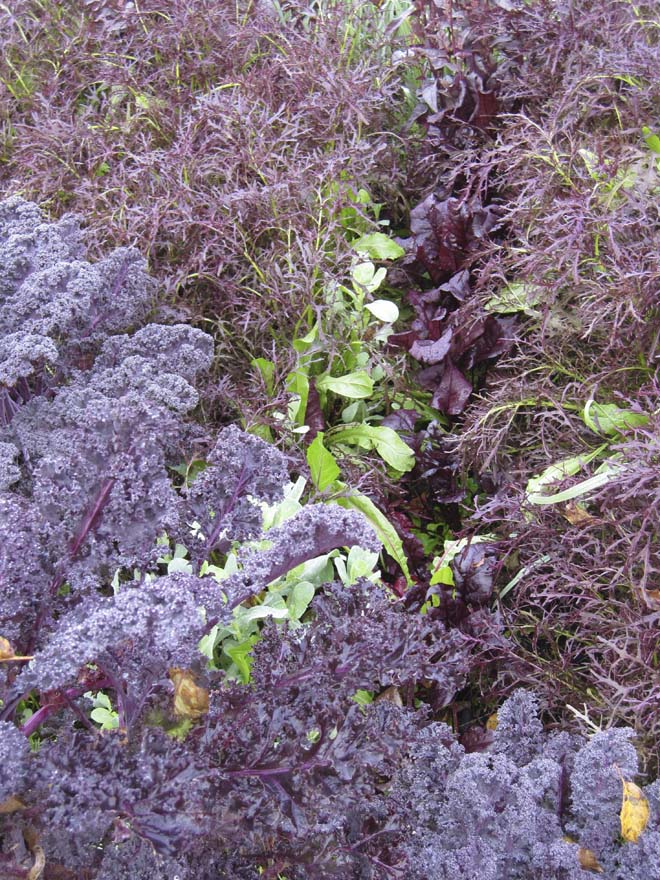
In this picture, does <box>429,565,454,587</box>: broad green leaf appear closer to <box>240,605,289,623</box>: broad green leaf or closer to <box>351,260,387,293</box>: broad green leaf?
<box>240,605,289,623</box>: broad green leaf

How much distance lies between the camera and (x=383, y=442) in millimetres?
2039

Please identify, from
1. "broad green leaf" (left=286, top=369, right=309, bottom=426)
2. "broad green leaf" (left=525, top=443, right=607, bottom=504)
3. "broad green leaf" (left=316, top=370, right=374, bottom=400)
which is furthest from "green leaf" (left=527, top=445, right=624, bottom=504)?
"broad green leaf" (left=286, top=369, right=309, bottom=426)

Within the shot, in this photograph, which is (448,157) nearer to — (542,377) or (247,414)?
(542,377)

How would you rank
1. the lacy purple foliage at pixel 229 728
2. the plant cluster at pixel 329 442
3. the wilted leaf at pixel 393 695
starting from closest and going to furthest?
the lacy purple foliage at pixel 229 728, the plant cluster at pixel 329 442, the wilted leaf at pixel 393 695

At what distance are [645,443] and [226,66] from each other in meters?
1.60

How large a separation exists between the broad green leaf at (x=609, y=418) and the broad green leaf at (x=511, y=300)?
335 millimetres

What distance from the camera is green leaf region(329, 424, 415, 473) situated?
202cm

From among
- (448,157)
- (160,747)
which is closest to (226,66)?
(448,157)

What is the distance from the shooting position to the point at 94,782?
106 centimetres

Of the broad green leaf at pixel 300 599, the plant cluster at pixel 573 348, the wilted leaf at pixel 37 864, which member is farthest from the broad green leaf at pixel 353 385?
the wilted leaf at pixel 37 864

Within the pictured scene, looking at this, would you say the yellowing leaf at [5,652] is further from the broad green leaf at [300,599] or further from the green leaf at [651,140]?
the green leaf at [651,140]

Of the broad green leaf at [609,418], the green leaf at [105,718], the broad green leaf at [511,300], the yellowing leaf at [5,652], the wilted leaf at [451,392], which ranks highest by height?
the yellowing leaf at [5,652]

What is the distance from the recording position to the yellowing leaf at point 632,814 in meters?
1.26

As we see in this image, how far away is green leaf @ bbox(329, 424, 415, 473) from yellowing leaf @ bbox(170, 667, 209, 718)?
2.93 ft
